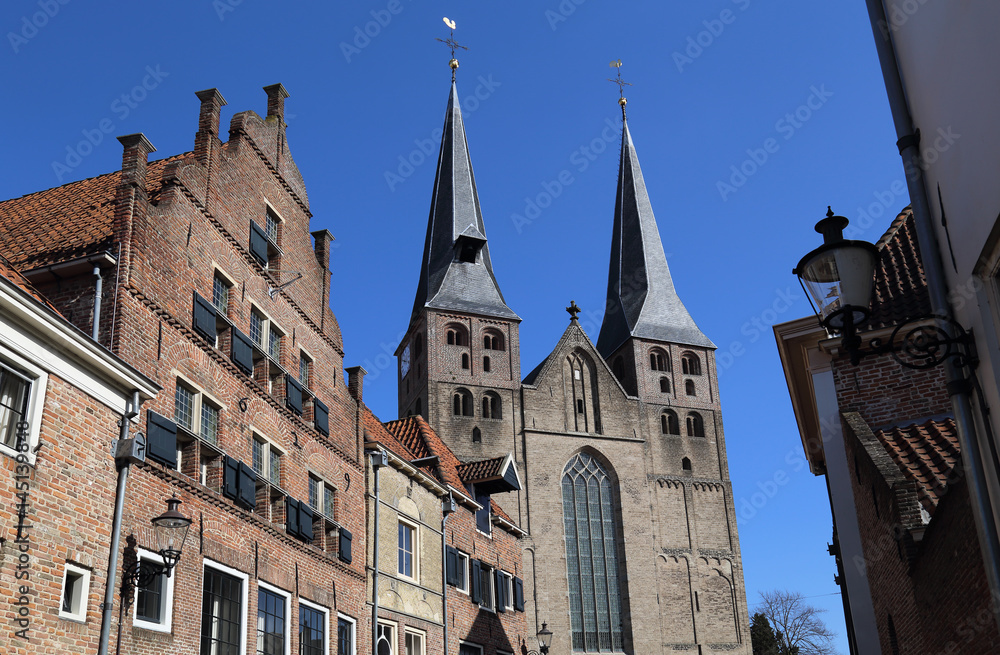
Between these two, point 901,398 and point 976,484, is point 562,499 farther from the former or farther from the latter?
point 976,484

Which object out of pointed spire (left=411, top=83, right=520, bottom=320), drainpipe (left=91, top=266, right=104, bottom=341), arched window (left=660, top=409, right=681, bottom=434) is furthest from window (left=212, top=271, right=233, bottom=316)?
arched window (left=660, top=409, right=681, bottom=434)

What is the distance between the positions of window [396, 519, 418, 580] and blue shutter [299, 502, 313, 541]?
3559 millimetres

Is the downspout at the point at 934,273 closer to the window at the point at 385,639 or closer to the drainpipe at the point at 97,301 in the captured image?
the drainpipe at the point at 97,301

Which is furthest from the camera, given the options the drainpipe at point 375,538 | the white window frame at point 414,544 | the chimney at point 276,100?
the white window frame at point 414,544

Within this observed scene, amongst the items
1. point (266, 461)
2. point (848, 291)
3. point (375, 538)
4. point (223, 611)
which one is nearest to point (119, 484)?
point (223, 611)

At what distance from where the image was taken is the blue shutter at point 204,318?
1362 centimetres

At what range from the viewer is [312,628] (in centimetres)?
1543

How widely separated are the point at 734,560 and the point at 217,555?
1583 inches

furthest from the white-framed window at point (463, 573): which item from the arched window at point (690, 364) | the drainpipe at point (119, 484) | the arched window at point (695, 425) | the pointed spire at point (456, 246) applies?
the arched window at point (690, 364)

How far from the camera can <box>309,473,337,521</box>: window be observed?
16453 mm

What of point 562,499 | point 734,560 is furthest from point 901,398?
point 734,560

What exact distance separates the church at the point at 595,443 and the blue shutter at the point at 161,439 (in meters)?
33.6

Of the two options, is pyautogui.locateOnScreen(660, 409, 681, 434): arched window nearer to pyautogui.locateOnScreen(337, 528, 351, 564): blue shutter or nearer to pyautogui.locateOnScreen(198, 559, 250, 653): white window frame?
pyautogui.locateOnScreen(337, 528, 351, 564): blue shutter

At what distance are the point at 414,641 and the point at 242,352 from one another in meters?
7.49
